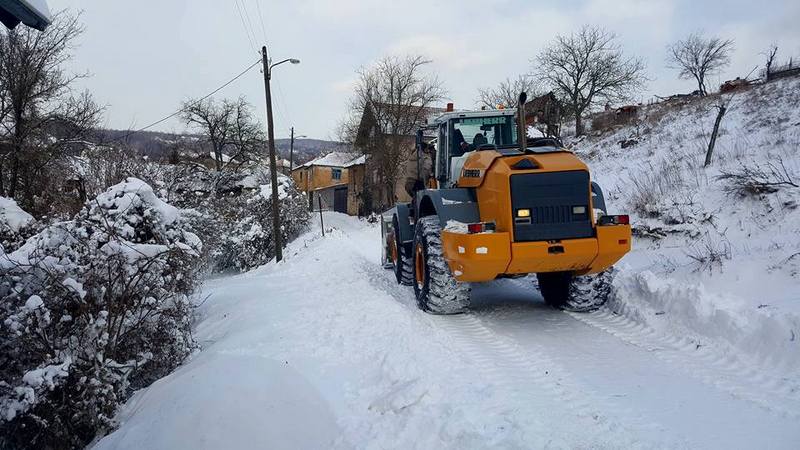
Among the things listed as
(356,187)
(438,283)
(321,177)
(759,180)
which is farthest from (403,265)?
(321,177)

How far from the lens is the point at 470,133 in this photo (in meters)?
7.86

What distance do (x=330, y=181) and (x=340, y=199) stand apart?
8187 mm

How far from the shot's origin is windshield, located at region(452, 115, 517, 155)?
7828 mm

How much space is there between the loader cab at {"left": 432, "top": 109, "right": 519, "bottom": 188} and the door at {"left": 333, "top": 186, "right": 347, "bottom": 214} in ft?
132

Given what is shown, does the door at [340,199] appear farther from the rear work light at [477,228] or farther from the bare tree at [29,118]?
the rear work light at [477,228]

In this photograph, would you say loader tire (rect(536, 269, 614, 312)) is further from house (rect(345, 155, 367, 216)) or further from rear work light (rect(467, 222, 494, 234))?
house (rect(345, 155, 367, 216))

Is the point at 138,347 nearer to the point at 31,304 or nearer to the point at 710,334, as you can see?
the point at 31,304

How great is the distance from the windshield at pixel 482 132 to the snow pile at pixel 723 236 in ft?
8.67

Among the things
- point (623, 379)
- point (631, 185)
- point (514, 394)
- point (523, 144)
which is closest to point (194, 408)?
point (514, 394)

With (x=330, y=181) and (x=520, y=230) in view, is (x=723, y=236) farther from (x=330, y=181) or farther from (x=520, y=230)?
(x=330, y=181)

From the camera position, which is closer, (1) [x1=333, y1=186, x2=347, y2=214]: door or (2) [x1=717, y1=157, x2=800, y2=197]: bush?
(2) [x1=717, y1=157, x2=800, y2=197]: bush

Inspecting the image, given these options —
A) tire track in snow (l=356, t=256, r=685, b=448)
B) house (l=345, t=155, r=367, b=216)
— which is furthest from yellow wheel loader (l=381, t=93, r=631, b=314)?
house (l=345, t=155, r=367, b=216)

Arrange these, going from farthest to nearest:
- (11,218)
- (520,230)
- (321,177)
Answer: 1. (321,177)
2. (11,218)
3. (520,230)

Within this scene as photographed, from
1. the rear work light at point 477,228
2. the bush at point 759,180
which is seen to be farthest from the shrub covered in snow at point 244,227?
the bush at point 759,180
